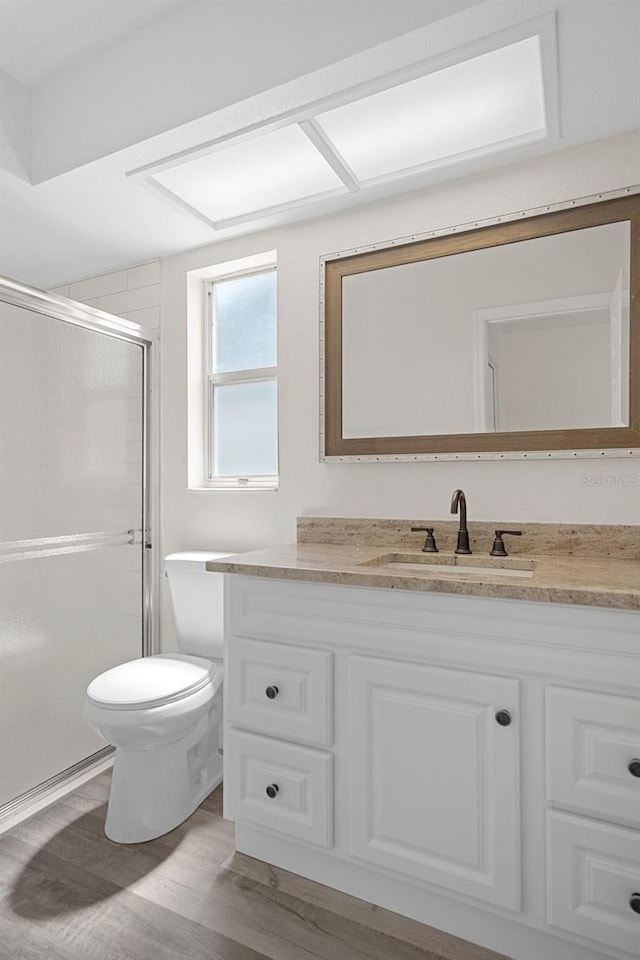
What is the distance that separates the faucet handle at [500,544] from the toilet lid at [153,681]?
102cm

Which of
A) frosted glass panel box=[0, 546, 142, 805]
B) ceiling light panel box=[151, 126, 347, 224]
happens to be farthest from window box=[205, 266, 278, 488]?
frosted glass panel box=[0, 546, 142, 805]

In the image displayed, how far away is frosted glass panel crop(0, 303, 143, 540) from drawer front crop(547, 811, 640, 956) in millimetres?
1786

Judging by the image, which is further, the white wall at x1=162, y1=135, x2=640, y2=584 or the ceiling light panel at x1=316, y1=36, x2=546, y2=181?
the white wall at x1=162, y1=135, x2=640, y2=584

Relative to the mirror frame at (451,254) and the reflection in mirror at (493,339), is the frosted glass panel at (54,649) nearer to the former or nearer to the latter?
the mirror frame at (451,254)

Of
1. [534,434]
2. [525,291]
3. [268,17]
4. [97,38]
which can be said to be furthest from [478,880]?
[97,38]

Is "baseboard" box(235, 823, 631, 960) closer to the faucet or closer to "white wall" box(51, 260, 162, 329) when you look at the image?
the faucet

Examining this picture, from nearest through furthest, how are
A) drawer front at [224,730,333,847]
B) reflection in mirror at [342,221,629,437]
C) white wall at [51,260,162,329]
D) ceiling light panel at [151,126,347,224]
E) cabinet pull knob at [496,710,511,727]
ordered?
cabinet pull knob at [496,710,511,727] → drawer front at [224,730,333,847] → reflection in mirror at [342,221,629,437] → ceiling light panel at [151,126,347,224] → white wall at [51,260,162,329]

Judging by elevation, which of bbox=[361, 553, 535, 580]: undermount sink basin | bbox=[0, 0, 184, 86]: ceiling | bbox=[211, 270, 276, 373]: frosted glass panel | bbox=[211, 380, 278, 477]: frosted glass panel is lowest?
bbox=[361, 553, 535, 580]: undermount sink basin

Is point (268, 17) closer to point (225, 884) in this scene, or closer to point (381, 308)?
point (381, 308)

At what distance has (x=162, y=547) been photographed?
8.21 feet

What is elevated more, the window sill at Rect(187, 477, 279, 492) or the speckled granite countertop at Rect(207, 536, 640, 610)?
the window sill at Rect(187, 477, 279, 492)

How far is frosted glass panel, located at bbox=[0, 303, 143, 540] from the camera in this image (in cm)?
187

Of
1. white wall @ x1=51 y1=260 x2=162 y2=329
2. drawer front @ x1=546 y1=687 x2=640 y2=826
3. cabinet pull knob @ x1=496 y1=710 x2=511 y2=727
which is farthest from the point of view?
white wall @ x1=51 y1=260 x2=162 y2=329

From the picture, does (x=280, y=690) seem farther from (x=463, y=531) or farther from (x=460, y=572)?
(x=463, y=531)
